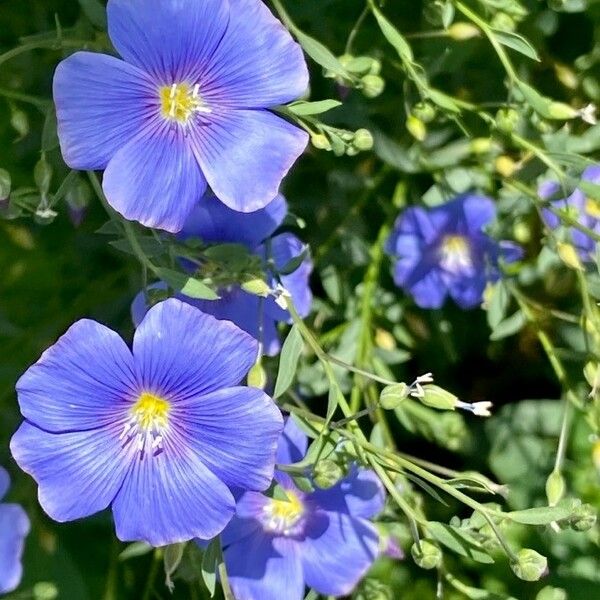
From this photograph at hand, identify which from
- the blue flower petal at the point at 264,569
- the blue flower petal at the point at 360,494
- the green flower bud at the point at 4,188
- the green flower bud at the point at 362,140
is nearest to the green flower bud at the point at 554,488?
the blue flower petal at the point at 360,494

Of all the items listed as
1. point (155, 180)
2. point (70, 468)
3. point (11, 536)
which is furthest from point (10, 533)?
point (155, 180)

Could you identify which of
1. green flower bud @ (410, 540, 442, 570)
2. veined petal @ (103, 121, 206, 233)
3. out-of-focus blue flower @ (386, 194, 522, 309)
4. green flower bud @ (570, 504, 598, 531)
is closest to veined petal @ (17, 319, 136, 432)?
veined petal @ (103, 121, 206, 233)

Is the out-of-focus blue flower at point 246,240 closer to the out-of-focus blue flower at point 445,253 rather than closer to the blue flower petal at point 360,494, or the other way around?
the blue flower petal at point 360,494

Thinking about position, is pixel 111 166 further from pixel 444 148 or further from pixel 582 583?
pixel 582 583

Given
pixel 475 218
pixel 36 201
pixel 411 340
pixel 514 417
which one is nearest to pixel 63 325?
pixel 36 201

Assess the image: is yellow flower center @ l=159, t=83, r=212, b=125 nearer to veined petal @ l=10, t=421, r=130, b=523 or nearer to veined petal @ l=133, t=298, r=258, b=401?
veined petal @ l=133, t=298, r=258, b=401

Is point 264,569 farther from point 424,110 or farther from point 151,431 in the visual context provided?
point 424,110
